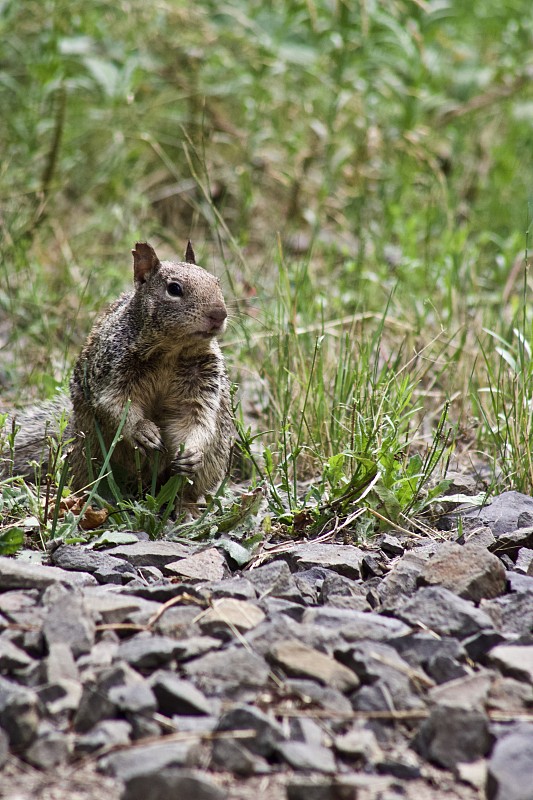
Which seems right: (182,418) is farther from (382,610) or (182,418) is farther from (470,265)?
(470,265)

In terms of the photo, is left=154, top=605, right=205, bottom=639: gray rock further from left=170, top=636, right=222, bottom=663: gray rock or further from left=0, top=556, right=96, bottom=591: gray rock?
left=0, top=556, right=96, bottom=591: gray rock

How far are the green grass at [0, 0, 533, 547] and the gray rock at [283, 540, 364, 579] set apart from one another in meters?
1.15

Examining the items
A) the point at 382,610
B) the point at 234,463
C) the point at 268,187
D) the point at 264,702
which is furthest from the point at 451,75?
the point at 264,702

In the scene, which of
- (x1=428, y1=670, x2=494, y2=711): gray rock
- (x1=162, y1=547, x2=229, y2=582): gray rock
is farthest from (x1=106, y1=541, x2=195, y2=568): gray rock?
(x1=428, y1=670, x2=494, y2=711): gray rock

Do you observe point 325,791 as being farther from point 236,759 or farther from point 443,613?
point 443,613

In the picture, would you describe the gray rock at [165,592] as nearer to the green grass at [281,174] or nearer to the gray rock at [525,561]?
the gray rock at [525,561]

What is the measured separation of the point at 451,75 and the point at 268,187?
2097 mm

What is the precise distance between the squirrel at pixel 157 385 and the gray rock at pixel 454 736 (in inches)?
73.6

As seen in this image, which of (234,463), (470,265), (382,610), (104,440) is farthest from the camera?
(470,265)

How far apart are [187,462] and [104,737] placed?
72.1 inches

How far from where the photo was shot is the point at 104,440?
4.08 m

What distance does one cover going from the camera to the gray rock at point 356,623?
2.62 meters

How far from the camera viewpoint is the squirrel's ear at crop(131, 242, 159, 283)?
4062 mm

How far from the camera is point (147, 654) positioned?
2449 millimetres
